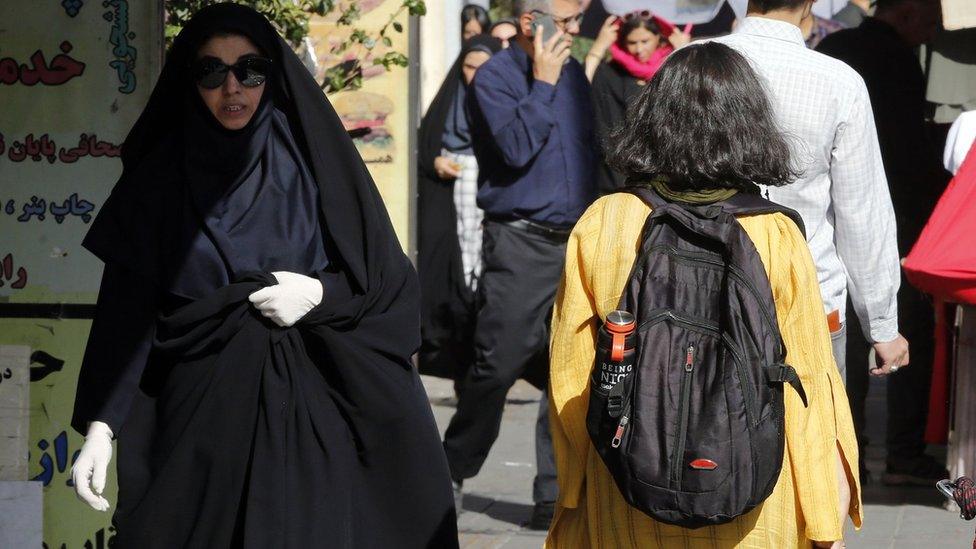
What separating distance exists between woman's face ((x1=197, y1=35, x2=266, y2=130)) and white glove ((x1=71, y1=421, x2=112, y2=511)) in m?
0.79

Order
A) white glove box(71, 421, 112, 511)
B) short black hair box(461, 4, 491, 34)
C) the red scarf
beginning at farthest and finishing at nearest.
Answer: short black hair box(461, 4, 491, 34) → the red scarf → white glove box(71, 421, 112, 511)

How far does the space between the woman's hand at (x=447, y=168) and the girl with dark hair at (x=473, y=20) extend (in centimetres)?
327

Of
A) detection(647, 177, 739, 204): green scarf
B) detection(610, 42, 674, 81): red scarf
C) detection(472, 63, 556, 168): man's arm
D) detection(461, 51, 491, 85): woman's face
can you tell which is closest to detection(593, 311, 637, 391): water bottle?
detection(647, 177, 739, 204): green scarf

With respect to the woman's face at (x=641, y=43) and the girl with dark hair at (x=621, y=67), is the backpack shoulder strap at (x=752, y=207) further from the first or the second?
the woman's face at (x=641, y=43)

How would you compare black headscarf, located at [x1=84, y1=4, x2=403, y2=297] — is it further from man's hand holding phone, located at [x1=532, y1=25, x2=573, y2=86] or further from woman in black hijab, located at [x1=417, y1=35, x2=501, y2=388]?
woman in black hijab, located at [x1=417, y1=35, x2=501, y2=388]

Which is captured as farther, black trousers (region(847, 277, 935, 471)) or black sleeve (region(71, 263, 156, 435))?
black trousers (region(847, 277, 935, 471))

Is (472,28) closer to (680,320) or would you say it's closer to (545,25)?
(545,25)

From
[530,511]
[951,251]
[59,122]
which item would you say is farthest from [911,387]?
[59,122]

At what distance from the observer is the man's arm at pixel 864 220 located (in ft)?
14.1

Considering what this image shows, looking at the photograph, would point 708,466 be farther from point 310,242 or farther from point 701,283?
point 310,242

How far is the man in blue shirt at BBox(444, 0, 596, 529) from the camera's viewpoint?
20.1ft

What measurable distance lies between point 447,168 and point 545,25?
1754 millimetres

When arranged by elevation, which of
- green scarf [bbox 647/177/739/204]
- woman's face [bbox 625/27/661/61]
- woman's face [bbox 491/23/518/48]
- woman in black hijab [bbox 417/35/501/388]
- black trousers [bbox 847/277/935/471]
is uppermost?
green scarf [bbox 647/177/739/204]

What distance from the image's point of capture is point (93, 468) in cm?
369
